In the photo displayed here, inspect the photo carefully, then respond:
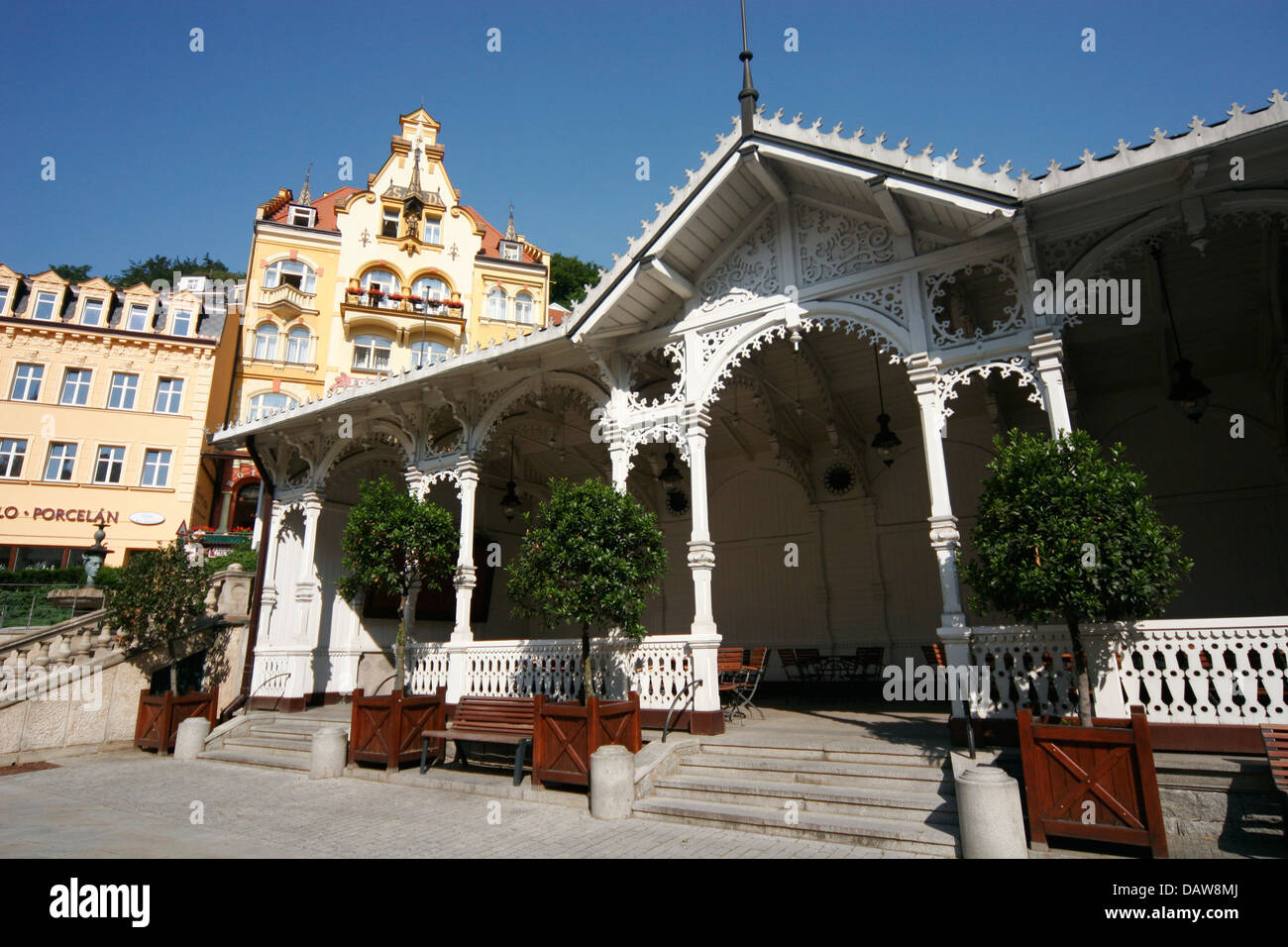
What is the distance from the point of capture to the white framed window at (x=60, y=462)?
25.1 meters

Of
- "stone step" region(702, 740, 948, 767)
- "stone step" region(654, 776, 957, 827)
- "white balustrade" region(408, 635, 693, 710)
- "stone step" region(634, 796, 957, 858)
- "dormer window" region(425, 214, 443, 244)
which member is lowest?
"stone step" region(634, 796, 957, 858)

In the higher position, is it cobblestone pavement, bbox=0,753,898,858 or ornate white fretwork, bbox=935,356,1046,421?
ornate white fretwork, bbox=935,356,1046,421

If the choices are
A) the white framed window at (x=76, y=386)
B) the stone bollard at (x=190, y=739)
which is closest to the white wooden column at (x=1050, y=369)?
the stone bollard at (x=190, y=739)

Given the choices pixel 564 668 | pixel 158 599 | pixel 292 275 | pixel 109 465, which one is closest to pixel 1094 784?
pixel 564 668

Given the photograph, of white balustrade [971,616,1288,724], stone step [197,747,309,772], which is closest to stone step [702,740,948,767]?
white balustrade [971,616,1288,724]

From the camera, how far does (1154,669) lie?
6.35 metres

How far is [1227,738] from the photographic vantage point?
590 cm

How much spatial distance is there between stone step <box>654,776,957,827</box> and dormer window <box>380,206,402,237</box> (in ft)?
107

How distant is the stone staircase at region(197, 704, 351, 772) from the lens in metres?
10.8

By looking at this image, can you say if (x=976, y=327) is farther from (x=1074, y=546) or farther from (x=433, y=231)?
(x=433, y=231)

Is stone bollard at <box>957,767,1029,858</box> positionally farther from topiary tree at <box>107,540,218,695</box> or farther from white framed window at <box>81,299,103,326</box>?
white framed window at <box>81,299,103,326</box>
